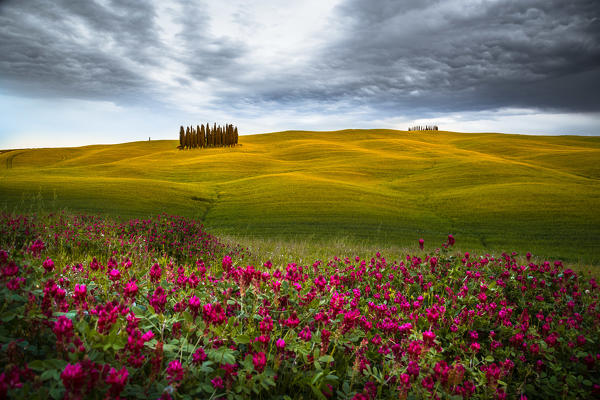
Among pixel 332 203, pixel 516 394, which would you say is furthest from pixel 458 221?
pixel 516 394

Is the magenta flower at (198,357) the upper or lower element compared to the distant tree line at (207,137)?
lower

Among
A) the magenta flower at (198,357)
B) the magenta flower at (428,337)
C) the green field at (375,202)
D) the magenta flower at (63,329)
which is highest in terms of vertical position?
the magenta flower at (63,329)

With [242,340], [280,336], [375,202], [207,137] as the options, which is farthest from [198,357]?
[207,137]

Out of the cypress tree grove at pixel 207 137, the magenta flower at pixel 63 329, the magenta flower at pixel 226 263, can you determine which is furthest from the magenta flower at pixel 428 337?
the cypress tree grove at pixel 207 137

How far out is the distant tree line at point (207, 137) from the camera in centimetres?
10244

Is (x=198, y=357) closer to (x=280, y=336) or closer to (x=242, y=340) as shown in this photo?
(x=242, y=340)

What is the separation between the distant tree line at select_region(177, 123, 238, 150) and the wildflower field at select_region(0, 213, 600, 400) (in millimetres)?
101026

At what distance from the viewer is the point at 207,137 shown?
104m

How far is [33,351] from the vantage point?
2340 mm

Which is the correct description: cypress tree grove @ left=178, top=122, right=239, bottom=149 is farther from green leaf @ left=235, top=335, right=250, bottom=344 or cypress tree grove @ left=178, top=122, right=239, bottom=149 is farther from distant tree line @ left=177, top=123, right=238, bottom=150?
green leaf @ left=235, top=335, right=250, bottom=344

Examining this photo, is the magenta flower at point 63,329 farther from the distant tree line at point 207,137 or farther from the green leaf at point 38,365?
the distant tree line at point 207,137

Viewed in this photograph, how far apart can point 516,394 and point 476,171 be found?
156 ft

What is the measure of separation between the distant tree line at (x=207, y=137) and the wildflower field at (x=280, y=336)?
101026 mm

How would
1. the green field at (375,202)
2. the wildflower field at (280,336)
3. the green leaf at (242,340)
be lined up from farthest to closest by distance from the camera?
the green field at (375,202)
the green leaf at (242,340)
the wildflower field at (280,336)
